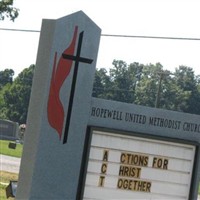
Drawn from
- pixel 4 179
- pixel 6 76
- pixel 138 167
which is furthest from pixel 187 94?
pixel 138 167

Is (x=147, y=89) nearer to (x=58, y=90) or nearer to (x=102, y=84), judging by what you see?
(x=102, y=84)

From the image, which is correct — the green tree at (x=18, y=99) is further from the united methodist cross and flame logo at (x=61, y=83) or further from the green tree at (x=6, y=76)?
the united methodist cross and flame logo at (x=61, y=83)

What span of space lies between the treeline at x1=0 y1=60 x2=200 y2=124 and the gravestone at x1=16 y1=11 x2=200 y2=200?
116090mm

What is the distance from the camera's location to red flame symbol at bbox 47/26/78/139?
11.3 m

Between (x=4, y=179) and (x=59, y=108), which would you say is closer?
(x=59, y=108)

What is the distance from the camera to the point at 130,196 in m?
12.4

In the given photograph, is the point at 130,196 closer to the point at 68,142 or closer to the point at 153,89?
the point at 68,142

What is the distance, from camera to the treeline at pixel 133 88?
138 metres

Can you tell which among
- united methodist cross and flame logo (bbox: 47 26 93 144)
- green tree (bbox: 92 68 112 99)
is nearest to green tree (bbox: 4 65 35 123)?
green tree (bbox: 92 68 112 99)

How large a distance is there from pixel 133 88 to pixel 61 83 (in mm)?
142266

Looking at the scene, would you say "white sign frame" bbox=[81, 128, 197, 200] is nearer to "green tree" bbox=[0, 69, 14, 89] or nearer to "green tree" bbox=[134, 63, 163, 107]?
"green tree" bbox=[134, 63, 163, 107]

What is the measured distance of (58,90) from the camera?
1141 cm

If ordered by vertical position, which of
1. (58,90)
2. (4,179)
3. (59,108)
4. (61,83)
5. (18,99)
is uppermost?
(18,99)

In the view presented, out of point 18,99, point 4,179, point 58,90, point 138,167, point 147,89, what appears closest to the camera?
point 58,90
